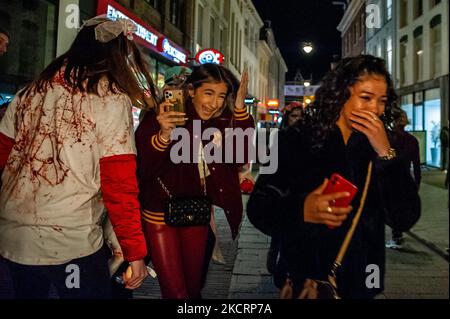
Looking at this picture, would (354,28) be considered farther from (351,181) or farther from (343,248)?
(343,248)

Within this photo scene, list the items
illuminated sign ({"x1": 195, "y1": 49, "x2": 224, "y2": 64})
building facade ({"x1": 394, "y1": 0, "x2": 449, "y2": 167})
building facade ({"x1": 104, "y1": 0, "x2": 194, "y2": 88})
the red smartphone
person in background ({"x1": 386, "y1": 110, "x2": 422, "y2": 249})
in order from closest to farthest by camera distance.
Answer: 1. the red smartphone
2. person in background ({"x1": 386, "y1": 110, "x2": 422, "y2": 249})
3. building facade ({"x1": 104, "y1": 0, "x2": 194, "y2": 88})
4. illuminated sign ({"x1": 195, "y1": 49, "x2": 224, "y2": 64})
5. building facade ({"x1": 394, "y1": 0, "x2": 449, "y2": 167})

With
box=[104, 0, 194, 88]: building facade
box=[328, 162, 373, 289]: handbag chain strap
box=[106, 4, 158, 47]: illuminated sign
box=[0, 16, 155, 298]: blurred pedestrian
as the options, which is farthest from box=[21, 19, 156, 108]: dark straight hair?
box=[106, 4, 158, 47]: illuminated sign

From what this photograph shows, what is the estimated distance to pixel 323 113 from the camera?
1883 millimetres

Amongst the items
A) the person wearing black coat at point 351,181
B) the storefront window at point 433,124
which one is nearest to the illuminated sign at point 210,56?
the storefront window at point 433,124

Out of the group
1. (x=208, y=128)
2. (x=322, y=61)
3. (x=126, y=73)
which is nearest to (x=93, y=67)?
(x=126, y=73)

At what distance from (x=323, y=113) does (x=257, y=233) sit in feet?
15.2

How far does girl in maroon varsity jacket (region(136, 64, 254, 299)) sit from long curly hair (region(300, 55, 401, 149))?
747 mm

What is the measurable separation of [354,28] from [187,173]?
3570cm

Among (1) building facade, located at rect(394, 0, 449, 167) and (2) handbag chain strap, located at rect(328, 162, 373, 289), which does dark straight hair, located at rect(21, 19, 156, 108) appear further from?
(1) building facade, located at rect(394, 0, 449, 167)

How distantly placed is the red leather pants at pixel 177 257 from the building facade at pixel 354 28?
30.2 m

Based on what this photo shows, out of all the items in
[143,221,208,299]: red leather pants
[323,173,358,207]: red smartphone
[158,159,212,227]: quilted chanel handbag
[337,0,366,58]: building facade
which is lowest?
[143,221,208,299]: red leather pants

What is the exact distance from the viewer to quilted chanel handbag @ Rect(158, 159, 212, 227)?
2.32 meters

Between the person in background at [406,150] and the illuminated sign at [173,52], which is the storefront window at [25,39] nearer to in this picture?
the illuminated sign at [173,52]

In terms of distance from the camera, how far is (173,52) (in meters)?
13.5
